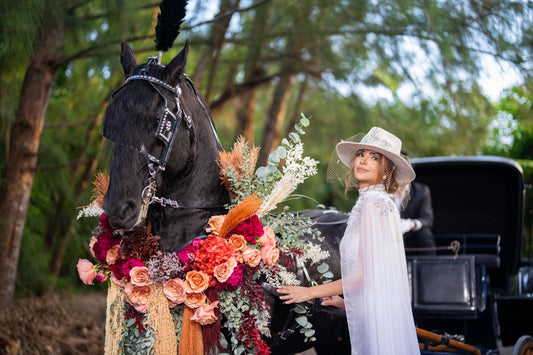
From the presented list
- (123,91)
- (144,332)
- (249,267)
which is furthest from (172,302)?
(123,91)

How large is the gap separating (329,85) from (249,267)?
16.0 ft

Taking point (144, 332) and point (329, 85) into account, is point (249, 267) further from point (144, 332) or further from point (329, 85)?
point (329, 85)

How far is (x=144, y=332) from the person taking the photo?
227 centimetres

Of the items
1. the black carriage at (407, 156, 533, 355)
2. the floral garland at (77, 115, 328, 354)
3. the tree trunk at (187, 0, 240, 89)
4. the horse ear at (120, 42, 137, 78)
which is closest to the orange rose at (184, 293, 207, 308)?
the floral garland at (77, 115, 328, 354)

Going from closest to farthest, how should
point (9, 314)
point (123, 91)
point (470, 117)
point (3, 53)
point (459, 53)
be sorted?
1. point (123, 91)
2. point (9, 314)
3. point (3, 53)
4. point (459, 53)
5. point (470, 117)

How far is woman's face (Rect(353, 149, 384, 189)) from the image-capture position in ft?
9.00

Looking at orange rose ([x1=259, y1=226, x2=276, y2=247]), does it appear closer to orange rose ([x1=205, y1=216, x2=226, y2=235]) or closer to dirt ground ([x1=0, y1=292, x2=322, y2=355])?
orange rose ([x1=205, y1=216, x2=226, y2=235])

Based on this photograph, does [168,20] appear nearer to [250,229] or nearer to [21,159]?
[250,229]

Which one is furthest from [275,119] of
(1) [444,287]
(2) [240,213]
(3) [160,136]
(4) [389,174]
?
(3) [160,136]

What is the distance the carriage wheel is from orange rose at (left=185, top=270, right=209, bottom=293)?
8.74 feet

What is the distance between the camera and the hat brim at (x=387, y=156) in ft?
8.91

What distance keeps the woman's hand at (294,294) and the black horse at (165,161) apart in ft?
0.33

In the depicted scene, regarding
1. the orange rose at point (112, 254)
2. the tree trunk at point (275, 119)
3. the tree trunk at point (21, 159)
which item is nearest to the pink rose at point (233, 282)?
the orange rose at point (112, 254)

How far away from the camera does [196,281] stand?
7.33ft
